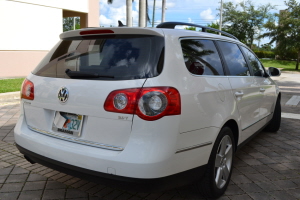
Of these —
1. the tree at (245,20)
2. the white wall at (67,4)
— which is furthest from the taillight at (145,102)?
the tree at (245,20)

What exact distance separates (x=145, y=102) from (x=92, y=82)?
19.5 inches

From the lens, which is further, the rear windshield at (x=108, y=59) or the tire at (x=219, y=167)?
the tire at (x=219, y=167)

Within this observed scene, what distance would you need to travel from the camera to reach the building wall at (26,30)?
1484 centimetres

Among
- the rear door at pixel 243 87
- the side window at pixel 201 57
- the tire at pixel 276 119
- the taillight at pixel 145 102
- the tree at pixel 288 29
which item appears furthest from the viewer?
the tree at pixel 288 29

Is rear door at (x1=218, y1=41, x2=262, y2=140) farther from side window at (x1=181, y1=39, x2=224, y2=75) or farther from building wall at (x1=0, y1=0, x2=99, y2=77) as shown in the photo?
building wall at (x1=0, y1=0, x2=99, y2=77)

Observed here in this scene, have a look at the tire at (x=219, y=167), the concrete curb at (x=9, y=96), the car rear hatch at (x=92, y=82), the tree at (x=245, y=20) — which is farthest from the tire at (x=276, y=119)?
the tree at (x=245, y=20)

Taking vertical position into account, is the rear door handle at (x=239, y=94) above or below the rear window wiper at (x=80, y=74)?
below

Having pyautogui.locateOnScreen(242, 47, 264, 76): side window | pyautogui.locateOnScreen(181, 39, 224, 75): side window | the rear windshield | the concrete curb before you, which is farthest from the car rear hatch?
the concrete curb

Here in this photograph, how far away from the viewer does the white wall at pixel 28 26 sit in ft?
48.5

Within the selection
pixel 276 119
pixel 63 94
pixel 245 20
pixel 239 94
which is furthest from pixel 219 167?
pixel 245 20

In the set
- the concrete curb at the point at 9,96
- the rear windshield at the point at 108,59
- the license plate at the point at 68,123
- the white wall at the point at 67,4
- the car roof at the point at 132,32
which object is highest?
the white wall at the point at 67,4

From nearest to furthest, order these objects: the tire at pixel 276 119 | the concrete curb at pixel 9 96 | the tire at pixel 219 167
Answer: the tire at pixel 219 167, the tire at pixel 276 119, the concrete curb at pixel 9 96

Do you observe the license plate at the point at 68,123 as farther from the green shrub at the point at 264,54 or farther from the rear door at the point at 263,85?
the green shrub at the point at 264,54

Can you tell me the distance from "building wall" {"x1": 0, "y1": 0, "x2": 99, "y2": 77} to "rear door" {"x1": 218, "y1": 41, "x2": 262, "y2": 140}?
44.9 ft
